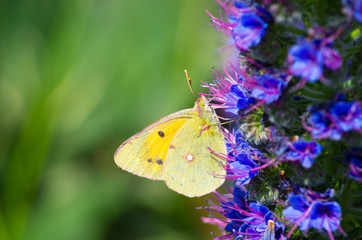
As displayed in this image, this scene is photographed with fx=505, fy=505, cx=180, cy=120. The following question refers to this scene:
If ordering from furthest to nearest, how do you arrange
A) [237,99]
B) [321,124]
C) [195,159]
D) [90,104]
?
[90,104], [195,159], [237,99], [321,124]

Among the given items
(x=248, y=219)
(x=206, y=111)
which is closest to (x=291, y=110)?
(x=248, y=219)

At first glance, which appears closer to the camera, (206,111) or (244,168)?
(244,168)

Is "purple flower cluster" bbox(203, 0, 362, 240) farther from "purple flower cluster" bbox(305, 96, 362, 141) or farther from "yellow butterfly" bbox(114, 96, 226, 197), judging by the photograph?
"yellow butterfly" bbox(114, 96, 226, 197)

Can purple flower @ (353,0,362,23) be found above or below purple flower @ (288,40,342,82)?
above

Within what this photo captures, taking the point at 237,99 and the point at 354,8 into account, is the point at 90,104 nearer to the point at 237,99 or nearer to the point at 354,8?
the point at 237,99


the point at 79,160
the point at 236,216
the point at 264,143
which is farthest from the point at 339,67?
the point at 79,160

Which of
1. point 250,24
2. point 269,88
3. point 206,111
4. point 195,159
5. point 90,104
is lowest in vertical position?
point 90,104

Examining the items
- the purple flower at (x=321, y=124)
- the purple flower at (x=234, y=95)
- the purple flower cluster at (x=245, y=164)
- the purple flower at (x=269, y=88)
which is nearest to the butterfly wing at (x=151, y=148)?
the purple flower at (x=234, y=95)

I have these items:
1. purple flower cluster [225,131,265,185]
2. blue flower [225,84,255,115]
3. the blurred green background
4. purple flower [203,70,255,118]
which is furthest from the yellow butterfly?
the blurred green background
